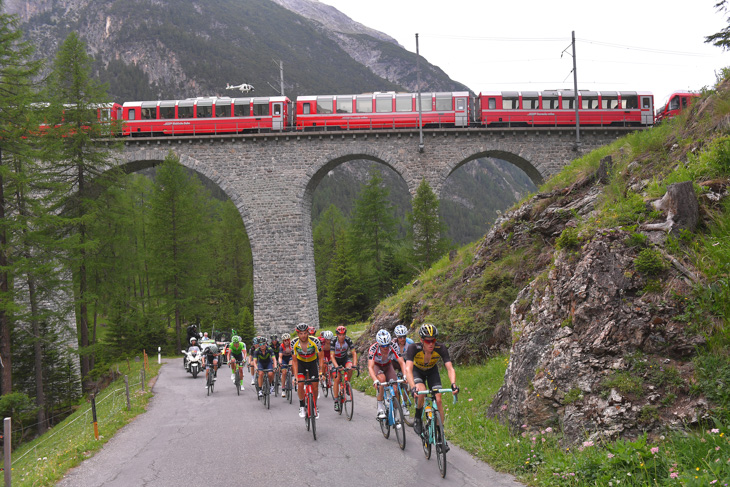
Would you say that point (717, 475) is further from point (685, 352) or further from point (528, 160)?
point (528, 160)

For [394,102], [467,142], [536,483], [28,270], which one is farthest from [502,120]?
[536,483]

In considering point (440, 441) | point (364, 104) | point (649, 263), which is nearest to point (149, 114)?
point (364, 104)

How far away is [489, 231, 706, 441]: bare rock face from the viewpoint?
17.9 ft

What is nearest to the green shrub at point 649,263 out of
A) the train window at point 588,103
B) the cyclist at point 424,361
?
the cyclist at point 424,361

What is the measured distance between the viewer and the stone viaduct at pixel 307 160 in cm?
2956

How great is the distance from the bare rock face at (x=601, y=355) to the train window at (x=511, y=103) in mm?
24915

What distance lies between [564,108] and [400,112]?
1001cm

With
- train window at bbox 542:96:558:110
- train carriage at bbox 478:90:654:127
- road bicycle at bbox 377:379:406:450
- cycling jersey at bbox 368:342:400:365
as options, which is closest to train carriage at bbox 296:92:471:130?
train carriage at bbox 478:90:654:127

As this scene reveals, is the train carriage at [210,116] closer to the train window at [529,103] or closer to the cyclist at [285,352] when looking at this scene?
the train window at [529,103]

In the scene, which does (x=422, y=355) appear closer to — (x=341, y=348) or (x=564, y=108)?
(x=341, y=348)

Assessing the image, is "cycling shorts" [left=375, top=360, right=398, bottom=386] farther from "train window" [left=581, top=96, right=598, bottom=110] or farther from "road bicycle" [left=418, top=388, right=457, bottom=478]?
"train window" [left=581, top=96, right=598, bottom=110]

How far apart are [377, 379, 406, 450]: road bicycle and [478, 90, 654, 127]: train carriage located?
25.5 m

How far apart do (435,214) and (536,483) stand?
25.6 metres

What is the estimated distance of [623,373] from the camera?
5.80 meters
